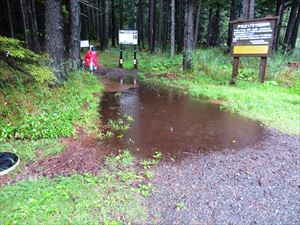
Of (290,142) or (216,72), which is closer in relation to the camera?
(290,142)

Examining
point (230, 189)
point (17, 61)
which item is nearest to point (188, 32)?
point (17, 61)

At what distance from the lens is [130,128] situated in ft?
18.4

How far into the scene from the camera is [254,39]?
375 inches

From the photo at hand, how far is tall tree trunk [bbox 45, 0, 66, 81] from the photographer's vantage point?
7185 mm

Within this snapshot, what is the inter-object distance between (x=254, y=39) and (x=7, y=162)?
30.1 feet

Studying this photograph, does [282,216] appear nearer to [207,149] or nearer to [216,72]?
[207,149]

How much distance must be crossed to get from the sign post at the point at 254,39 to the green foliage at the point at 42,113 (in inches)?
251

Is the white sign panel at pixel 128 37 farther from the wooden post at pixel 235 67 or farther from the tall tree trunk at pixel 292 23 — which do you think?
the tall tree trunk at pixel 292 23

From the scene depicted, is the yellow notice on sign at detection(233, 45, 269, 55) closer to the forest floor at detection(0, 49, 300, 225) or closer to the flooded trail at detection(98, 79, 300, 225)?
the forest floor at detection(0, 49, 300, 225)

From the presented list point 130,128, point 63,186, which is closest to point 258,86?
point 130,128

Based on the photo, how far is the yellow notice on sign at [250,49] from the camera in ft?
30.4

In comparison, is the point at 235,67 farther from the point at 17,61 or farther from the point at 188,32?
the point at 17,61

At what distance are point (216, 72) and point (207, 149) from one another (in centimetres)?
744

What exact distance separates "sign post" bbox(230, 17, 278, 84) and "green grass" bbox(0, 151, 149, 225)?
7847 mm
